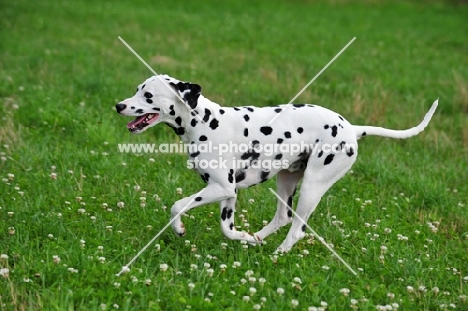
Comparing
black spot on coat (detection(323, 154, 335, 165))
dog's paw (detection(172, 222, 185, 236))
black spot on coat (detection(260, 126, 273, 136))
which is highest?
black spot on coat (detection(260, 126, 273, 136))

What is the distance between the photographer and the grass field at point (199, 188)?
529 centimetres

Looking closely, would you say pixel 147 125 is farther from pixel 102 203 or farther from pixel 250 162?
pixel 102 203

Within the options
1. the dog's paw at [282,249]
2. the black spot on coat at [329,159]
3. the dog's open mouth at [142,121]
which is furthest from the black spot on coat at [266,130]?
the dog's paw at [282,249]

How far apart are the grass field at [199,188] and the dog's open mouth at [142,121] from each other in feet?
3.52

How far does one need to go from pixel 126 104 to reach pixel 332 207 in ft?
9.22

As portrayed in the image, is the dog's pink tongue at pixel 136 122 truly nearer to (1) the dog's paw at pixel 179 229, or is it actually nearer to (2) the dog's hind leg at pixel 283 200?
(1) the dog's paw at pixel 179 229

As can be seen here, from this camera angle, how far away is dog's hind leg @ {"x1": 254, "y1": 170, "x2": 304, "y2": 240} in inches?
257

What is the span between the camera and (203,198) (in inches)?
231

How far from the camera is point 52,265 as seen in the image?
17.4 ft

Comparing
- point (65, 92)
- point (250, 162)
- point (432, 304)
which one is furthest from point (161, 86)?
point (65, 92)

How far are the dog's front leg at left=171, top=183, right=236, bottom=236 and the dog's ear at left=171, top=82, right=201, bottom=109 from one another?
79 centimetres

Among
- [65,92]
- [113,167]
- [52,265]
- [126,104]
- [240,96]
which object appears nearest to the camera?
[52,265]
